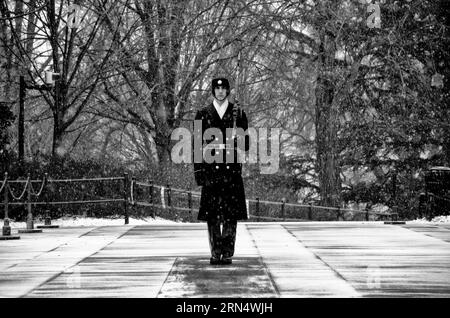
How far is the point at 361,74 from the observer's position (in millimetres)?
34531

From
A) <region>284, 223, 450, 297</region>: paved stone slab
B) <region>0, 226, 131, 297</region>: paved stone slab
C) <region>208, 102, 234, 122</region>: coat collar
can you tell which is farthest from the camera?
<region>208, 102, 234, 122</region>: coat collar

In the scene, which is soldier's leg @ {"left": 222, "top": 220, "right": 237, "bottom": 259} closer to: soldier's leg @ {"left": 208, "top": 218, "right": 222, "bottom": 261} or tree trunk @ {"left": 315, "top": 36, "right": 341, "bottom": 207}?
soldier's leg @ {"left": 208, "top": 218, "right": 222, "bottom": 261}

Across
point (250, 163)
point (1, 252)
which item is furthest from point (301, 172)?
point (1, 252)

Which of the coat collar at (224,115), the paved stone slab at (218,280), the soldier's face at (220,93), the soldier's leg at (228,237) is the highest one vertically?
the soldier's face at (220,93)

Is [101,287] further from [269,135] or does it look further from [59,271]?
[269,135]

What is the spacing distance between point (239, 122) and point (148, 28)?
65.0ft

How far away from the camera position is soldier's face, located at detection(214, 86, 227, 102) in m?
11.9

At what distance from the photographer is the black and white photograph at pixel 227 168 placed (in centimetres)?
1095

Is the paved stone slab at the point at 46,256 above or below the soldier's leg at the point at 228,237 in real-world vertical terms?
below

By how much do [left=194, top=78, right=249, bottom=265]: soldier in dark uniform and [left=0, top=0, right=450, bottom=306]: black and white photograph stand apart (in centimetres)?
2

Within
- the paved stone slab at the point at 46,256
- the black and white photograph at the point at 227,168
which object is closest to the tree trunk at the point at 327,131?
the black and white photograph at the point at 227,168

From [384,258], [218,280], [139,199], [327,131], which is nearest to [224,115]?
[218,280]

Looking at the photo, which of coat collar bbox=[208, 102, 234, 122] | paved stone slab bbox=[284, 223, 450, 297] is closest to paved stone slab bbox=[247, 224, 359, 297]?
paved stone slab bbox=[284, 223, 450, 297]

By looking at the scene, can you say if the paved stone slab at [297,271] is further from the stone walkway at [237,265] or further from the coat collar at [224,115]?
the coat collar at [224,115]
